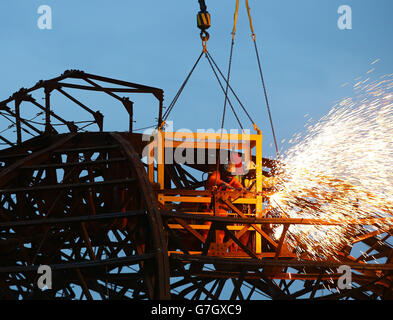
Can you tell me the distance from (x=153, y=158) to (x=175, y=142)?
43.0 inches

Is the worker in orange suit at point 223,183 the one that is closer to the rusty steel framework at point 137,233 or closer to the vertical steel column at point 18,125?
the rusty steel framework at point 137,233

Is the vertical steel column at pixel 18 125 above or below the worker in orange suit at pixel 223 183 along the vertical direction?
above

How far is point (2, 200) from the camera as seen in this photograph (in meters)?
20.9

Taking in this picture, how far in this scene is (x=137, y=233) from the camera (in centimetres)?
1708

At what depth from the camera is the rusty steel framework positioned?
587 inches

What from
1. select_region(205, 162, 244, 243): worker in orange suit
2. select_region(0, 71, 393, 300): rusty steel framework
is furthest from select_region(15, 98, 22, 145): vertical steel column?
select_region(205, 162, 244, 243): worker in orange suit

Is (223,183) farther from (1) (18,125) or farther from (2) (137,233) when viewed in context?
(1) (18,125)

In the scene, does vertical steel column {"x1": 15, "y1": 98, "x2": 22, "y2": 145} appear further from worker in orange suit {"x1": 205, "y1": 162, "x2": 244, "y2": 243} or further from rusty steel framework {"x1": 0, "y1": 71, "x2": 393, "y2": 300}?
worker in orange suit {"x1": 205, "y1": 162, "x2": 244, "y2": 243}

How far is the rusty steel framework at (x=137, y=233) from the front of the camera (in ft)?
48.9

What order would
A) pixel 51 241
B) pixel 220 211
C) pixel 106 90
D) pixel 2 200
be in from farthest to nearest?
pixel 106 90
pixel 2 200
pixel 51 241
pixel 220 211

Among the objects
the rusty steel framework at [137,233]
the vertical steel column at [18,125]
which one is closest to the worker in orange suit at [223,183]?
the rusty steel framework at [137,233]
